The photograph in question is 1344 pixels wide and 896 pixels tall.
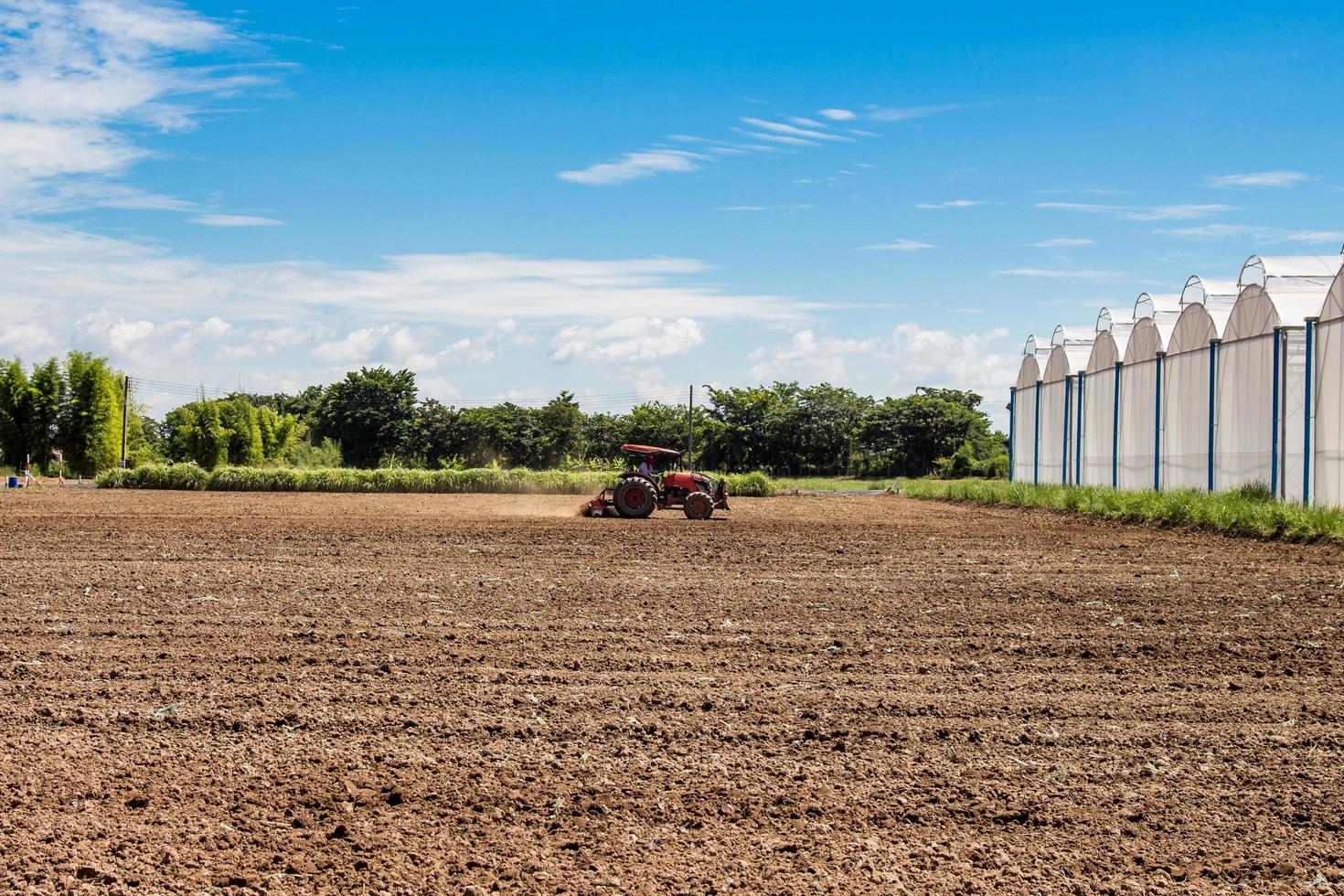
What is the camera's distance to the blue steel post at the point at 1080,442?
35469 millimetres

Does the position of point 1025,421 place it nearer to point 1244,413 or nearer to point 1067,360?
point 1067,360

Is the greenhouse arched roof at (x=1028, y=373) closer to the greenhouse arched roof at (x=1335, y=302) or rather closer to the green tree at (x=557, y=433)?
the greenhouse arched roof at (x=1335, y=302)

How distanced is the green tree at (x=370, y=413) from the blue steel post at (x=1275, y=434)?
179ft

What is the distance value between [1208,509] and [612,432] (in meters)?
53.6

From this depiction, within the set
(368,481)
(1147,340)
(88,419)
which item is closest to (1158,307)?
(1147,340)

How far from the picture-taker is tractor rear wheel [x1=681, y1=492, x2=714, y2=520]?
24.0 meters

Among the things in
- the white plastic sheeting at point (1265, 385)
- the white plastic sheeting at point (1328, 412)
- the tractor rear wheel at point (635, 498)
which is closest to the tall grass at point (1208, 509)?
the white plastic sheeting at point (1328, 412)

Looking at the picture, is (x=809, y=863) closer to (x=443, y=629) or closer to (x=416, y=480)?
(x=443, y=629)

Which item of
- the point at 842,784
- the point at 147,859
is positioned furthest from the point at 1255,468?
the point at 147,859

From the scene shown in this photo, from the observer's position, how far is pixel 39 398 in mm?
51344

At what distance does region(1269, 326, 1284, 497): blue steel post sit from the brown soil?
10.3 metres

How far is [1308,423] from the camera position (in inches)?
850

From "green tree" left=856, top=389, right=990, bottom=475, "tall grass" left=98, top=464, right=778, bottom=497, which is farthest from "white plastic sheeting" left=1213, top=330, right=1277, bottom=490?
"green tree" left=856, top=389, right=990, bottom=475

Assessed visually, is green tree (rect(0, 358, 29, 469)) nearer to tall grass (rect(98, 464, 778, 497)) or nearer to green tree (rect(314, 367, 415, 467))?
tall grass (rect(98, 464, 778, 497))
